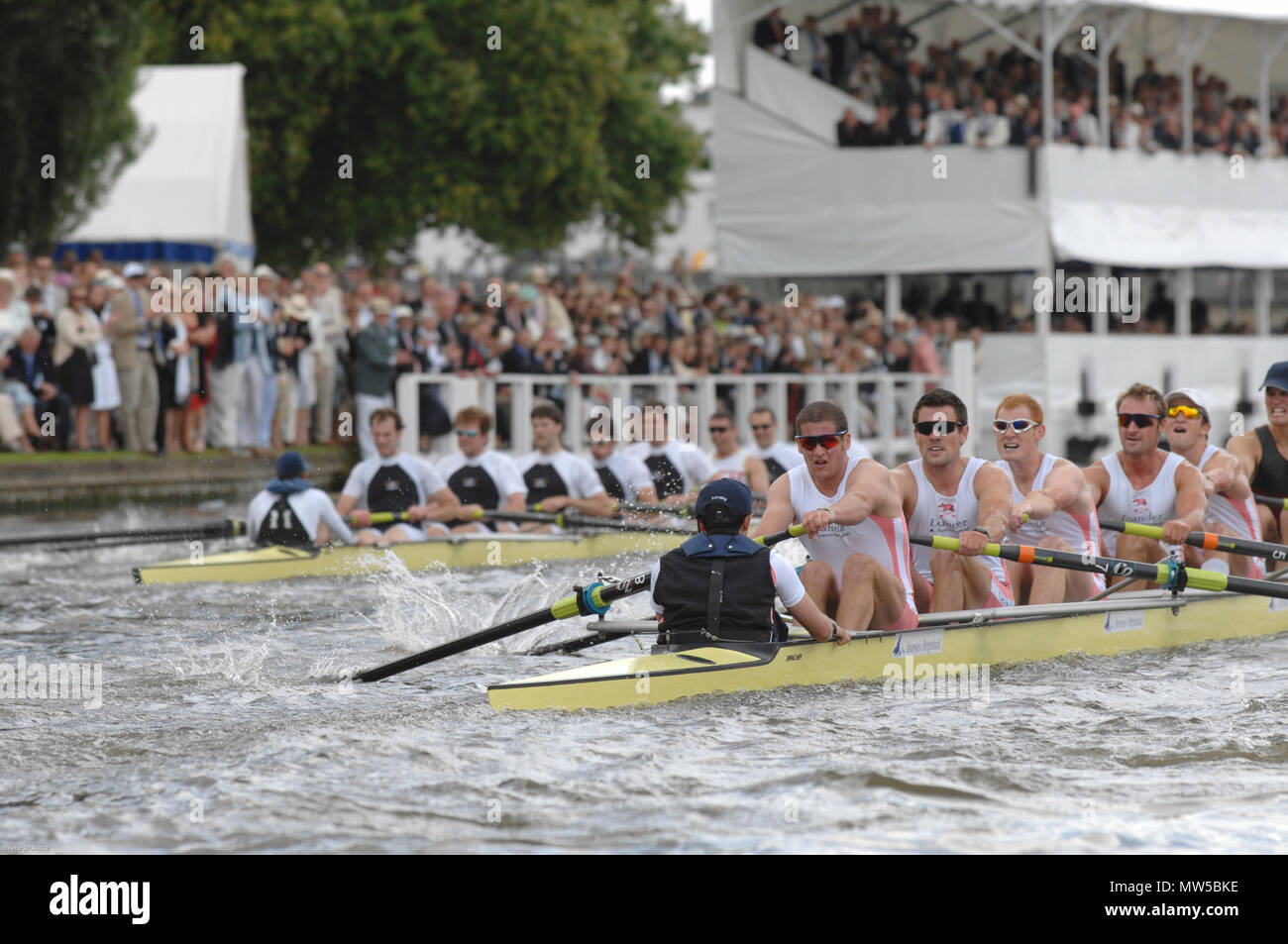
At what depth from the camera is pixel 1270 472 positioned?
1185 centimetres

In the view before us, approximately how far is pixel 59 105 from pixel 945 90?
1285 cm

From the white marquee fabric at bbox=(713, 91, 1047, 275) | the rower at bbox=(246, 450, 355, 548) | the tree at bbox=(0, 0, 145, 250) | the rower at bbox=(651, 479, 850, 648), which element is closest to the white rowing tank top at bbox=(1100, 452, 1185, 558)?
the rower at bbox=(651, 479, 850, 648)

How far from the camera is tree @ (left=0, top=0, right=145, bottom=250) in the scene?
1978cm

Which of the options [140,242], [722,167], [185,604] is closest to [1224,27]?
[722,167]

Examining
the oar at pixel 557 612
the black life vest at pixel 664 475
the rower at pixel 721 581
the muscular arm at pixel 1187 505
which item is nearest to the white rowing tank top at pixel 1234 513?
the muscular arm at pixel 1187 505

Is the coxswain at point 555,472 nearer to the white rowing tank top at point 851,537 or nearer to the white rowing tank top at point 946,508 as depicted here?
the white rowing tank top at point 946,508

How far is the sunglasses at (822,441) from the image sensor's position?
8.69m

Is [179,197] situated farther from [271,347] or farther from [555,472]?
[555,472]

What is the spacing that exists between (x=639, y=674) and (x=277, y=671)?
2869mm

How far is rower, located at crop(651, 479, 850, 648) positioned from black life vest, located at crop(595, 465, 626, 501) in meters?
7.23

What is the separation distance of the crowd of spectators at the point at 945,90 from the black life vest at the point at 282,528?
15.3m

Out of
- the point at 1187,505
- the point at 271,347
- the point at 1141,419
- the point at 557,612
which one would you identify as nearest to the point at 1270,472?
the point at 1187,505

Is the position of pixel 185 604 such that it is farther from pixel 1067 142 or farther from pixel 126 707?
pixel 1067 142

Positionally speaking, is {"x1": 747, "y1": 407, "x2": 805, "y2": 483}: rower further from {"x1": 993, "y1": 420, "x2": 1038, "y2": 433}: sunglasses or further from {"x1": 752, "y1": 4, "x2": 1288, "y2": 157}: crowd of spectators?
{"x1": 752, "y1": 4, "x2": 1288, "y2": 157}: crowd of spectators
